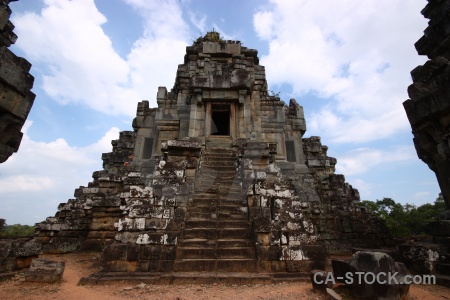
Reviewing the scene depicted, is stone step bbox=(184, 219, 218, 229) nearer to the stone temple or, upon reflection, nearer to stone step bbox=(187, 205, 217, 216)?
the stone temple

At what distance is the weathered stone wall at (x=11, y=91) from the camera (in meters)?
2.96

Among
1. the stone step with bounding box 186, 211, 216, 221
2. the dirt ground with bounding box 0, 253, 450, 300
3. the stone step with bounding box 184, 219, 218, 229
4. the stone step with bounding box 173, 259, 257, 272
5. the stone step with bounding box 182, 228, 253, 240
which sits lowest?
the dirt ground with bounding box 0, 253, 450, 300

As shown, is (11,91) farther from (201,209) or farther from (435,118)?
(435,118)

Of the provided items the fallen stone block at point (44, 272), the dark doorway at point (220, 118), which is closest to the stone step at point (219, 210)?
the fallen stone block at point (44, 272)

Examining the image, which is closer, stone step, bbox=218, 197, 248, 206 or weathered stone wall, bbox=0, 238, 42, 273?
weathered stone wall, bbox=0, 238, 42, 273

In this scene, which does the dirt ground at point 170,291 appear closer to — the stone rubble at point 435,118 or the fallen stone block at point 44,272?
the fallen stone block at point 44,272

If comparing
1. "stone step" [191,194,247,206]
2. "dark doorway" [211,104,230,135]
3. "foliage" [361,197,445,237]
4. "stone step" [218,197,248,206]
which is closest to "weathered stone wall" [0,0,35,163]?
"stone step" [191,194,247,206]

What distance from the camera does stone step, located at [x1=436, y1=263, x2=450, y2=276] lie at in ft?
14.7

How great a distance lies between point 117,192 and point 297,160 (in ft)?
27.0

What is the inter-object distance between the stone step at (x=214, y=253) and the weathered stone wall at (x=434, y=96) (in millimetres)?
4180

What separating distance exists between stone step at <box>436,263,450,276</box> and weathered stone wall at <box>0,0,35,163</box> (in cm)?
727

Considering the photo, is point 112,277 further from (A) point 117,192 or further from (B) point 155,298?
(A) point 117,192

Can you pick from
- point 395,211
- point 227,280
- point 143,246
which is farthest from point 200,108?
point 395,211

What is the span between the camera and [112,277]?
4645 millimetres
